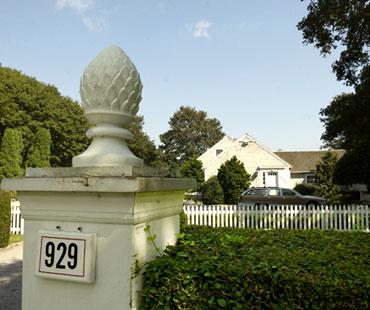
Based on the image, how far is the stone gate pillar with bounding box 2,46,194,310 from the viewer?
5.29 feet

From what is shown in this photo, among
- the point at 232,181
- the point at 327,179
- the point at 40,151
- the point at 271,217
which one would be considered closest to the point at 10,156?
the point at 40,151

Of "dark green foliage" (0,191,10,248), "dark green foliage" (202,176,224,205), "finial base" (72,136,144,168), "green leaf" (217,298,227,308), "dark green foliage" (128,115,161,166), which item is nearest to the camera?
"green leaf" (217,298,227,308)

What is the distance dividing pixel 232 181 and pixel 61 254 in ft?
71.2

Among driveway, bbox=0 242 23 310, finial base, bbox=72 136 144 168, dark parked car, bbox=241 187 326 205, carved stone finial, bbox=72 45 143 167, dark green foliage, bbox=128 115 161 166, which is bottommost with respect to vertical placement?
driveway, bbox=0 242 23 310

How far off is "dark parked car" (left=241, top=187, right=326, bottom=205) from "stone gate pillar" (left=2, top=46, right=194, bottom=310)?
68.3 ft

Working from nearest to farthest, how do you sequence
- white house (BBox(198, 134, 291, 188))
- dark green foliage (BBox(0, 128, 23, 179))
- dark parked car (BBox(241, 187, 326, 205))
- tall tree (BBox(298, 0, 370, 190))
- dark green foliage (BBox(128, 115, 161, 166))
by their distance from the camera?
tall tree (BBox(298, 0, 370, 190))
dark parked car (BBox(241, 187, 326, 205))
dark green foliage (BBox(0, 128, 23, 179))
white house (BBox(198, 134, 291, 188))
dark green foliage (BBox(128, 115, 161, 166))

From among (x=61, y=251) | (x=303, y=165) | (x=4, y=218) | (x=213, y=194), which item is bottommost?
(x=4, y=218)

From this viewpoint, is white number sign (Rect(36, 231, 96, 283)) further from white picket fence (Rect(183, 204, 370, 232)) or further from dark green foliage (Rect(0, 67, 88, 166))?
dark green foliage (Rect(0, 67, 88, 166))

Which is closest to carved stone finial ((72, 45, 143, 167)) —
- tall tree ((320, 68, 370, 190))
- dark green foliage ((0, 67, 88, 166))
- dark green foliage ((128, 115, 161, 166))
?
tall tree ((320, 68, 370, 190))

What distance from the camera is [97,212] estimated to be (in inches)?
64.7

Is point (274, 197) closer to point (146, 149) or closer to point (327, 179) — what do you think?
point (327, 179)

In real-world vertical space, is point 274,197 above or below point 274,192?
below

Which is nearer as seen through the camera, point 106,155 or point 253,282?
point 253,282

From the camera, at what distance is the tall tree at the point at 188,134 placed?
212 ft
